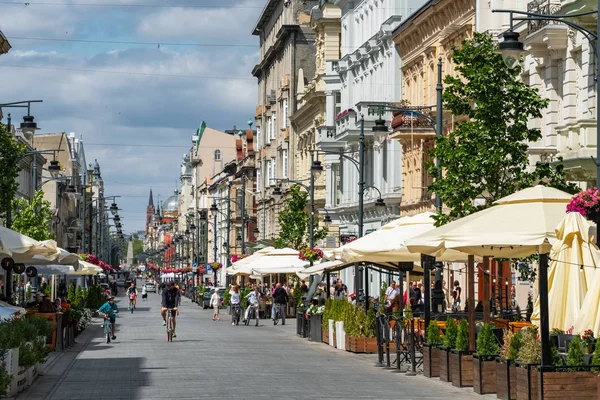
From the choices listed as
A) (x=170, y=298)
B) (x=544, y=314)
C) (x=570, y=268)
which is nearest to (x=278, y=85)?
(x=170, y=298)

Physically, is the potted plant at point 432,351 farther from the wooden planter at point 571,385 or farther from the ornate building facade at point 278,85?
the ornate building facade at point 278,85

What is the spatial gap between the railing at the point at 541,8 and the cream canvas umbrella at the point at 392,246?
24.1ft

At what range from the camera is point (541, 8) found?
36.8 metres

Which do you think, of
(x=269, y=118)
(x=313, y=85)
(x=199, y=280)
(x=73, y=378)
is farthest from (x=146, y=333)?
(x=199, y=280)

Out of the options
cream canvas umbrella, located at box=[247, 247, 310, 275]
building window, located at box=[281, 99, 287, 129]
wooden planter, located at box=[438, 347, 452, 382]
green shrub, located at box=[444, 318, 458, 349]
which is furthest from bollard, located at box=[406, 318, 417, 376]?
building window, located at box=[281, 99, 287, 129]

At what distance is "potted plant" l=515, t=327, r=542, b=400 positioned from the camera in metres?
17.5

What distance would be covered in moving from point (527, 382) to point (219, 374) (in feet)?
24.7

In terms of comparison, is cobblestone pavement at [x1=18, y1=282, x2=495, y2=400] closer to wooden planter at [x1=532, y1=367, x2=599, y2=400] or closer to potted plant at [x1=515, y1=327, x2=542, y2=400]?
potted plant at [x1=515, y1=327, x2=542, y2=400]

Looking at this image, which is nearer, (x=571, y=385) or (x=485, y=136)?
(x=571, y=385)

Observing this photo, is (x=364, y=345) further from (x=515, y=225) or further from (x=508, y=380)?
(x=508, y=380)

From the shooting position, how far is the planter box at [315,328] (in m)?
37.6

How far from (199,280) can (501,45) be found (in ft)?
382

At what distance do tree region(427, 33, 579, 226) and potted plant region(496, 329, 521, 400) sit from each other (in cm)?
1016

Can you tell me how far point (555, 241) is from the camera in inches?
780
